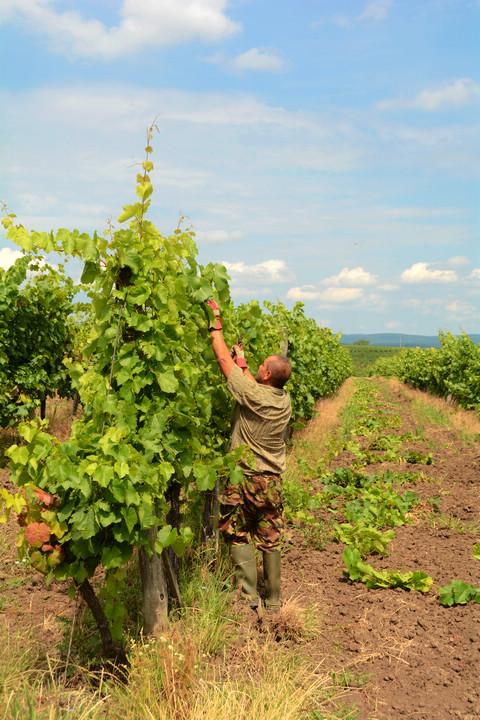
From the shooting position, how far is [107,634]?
12.6 feet

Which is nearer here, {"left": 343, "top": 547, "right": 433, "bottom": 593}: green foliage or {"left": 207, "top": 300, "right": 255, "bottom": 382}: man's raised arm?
{"left": 207, "top": 300, "right": 255, "bottom": 382}: man's raised arm

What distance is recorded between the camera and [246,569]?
4723mm

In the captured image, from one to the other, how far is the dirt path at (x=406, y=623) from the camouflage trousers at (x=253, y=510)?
715mm

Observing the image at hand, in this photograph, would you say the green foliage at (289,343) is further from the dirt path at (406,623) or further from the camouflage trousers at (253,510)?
the dirt path at (406,623)

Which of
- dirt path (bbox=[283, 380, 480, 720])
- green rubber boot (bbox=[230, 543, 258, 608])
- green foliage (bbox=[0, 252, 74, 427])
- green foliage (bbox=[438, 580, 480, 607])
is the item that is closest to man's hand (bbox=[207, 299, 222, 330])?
green rubber boot (bbox=[230, 543, 258, 608])

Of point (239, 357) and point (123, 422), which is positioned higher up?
point (239, 357)

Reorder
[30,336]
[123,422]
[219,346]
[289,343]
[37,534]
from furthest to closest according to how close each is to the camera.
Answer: [289,343] < [30,336] < [219,346] < [123,422] < [37,534]

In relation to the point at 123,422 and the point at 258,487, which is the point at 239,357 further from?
the point at 123,422

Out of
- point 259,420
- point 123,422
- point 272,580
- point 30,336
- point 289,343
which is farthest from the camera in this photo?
point 289,343

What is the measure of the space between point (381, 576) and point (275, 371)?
2.21m

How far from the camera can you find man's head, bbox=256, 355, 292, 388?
467cm

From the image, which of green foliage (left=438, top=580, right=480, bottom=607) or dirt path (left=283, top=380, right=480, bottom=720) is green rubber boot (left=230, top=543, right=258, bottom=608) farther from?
green foliage (left=438, top=580, right=480, bottom=607)

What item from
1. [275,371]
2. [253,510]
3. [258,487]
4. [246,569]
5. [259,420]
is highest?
[275,371]

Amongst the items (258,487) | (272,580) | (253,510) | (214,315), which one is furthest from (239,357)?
(272,580)
